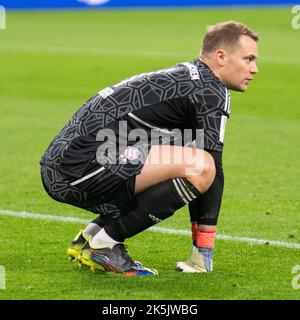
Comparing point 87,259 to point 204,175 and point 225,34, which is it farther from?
point 225,34

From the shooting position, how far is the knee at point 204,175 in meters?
6.19

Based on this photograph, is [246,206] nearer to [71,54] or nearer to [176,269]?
[176,269]

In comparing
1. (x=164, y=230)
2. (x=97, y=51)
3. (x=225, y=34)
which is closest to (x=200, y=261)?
(x=225, y=34)

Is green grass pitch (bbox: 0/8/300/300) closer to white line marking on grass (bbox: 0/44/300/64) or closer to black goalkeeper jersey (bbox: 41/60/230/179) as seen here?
white line marking on grass (bbox: 0/44/300/64)

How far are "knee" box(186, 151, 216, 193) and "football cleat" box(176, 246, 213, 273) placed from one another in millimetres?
415

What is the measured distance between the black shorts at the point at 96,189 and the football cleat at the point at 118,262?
217 millimetres

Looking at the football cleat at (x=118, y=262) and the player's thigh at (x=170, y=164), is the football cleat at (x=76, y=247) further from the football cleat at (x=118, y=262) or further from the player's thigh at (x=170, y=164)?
the player's thigh at (x=170, y=164)

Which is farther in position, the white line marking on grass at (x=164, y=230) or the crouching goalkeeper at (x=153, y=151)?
the white line marking on grass at (x=164, y=230)

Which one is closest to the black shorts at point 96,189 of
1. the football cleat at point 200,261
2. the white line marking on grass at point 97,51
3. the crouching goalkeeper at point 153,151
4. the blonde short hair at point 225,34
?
the crouching goalkeeper at point 153,151

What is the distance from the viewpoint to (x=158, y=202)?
6.27 meters

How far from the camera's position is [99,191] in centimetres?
634

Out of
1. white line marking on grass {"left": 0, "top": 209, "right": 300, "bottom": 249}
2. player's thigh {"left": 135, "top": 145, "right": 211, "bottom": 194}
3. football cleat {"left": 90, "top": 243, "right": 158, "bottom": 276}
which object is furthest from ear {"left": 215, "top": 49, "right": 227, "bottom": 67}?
white line marking on grass {"left": 0, "top": 209, "right": 300, "bottom": 249}

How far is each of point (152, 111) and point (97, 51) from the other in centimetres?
1792
